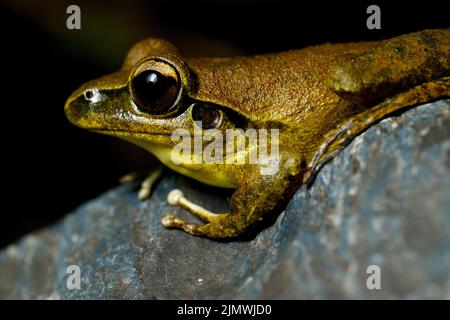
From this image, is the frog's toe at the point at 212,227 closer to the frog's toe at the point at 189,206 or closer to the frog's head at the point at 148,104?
the frog's toe at the point at 189,206

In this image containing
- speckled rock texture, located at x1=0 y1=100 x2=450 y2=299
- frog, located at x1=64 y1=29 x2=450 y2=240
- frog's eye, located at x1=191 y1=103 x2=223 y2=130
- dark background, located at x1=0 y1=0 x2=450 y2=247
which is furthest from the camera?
dark background, located at x1=0 y1=0 x2=450 y2=247

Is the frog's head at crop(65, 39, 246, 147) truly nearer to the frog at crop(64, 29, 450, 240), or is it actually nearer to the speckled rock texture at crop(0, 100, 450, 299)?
the frog at crop(64, 29, 450, 240)

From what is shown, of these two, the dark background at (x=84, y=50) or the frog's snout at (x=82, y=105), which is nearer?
the frog's snout at (x=82, y=105)

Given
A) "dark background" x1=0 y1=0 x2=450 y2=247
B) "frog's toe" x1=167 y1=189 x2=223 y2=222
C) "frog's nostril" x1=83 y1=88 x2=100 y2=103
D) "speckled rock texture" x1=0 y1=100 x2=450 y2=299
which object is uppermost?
"dark background" x1=0 y1=0 x2=450 y2=247

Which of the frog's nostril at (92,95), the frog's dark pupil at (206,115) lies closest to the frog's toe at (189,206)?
the frog's dark pupil at (206,115)

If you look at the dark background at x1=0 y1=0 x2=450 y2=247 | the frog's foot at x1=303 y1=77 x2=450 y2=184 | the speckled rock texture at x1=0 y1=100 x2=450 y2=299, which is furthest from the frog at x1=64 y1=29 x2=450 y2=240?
the dark background at x1=0 y1=0 x2=450 y2=247

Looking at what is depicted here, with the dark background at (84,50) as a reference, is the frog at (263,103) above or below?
below

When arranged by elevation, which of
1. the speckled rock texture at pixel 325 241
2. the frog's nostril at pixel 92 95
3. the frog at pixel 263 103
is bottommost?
the speckled rock texture at pixel 325 241
